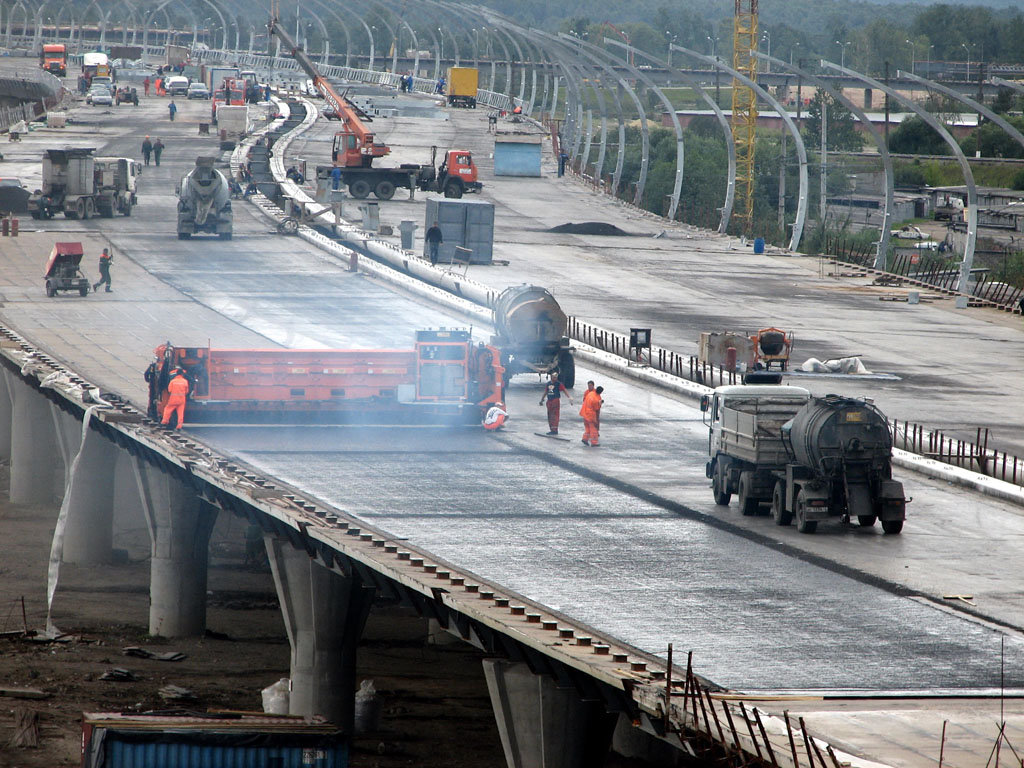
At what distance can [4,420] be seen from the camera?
62875mm

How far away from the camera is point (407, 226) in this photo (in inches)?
3017

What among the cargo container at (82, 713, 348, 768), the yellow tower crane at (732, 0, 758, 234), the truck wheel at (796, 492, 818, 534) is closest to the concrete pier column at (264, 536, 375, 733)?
the cargo container at (82, 713, 348, 768)

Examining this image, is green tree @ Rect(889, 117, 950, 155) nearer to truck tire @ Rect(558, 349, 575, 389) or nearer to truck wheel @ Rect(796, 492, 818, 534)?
truck tire @ Rect(558, 349, 575, 389)

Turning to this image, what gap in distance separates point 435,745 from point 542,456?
24.6ft

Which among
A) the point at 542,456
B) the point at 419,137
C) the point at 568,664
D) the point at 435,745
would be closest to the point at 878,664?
the point at 568,664

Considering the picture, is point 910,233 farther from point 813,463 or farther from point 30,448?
point 813,463

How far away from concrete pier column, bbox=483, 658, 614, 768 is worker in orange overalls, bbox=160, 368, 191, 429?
17394mm

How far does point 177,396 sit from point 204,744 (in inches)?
624

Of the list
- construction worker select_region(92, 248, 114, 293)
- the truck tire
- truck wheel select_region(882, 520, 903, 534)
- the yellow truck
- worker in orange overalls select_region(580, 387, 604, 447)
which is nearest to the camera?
truck wheel select_region(882, 520, 903, 534)

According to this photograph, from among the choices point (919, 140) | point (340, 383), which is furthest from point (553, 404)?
point (919, 140)

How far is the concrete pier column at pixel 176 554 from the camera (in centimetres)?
3975

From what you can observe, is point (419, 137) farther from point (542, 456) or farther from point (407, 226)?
point (542, 456)

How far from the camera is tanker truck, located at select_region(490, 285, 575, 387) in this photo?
153 ft

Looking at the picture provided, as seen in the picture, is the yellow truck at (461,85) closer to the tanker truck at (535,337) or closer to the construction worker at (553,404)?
the tanker truck at (535,337)
